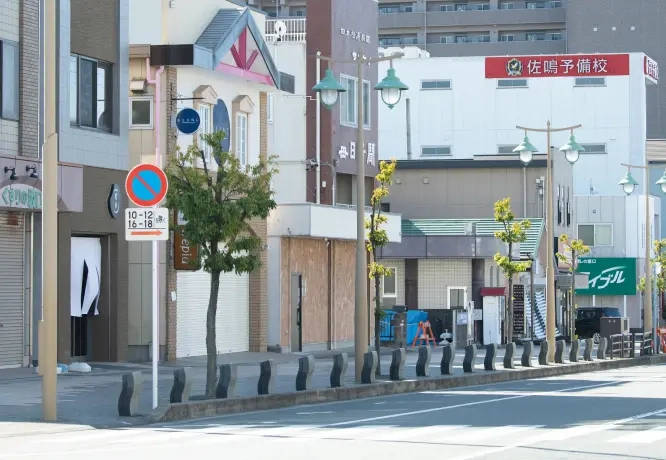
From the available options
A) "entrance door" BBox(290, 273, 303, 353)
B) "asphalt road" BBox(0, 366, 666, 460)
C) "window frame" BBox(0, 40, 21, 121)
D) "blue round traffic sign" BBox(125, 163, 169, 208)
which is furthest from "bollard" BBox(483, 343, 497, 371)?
"blue round traffic sign" BBox(125, 163, 169, 208)

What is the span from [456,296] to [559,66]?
88.5 ft

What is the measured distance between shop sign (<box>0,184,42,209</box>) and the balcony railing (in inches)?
768

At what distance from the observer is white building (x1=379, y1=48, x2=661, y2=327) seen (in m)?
78.2

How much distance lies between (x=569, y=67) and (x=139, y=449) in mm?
65910

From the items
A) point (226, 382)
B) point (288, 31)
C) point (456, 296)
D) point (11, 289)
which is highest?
point (288, 31)

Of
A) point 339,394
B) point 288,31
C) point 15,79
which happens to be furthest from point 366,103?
point 339,394

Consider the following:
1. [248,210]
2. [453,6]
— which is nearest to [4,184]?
[248,210]

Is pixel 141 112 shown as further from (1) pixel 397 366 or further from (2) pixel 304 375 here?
(2) pixel 304 375

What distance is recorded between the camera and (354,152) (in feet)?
154

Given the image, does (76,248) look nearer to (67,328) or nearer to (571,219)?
(67,328)

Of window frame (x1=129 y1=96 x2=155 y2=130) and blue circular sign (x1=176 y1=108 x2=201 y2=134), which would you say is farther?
window frame (x1=129 y1=96 x2=155 y2=130)

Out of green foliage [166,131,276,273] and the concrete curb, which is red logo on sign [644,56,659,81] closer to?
the concrete curb

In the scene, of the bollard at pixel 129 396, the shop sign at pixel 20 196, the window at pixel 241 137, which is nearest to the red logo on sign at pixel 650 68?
the window at pixel 241 137

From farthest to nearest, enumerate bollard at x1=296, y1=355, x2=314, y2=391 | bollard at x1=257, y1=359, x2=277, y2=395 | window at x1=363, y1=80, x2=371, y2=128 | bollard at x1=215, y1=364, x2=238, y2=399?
window at x1=363, y1=80, x2=371, y2=128
bollard at x1=296, y1=355, x2=314, y2=391
bollard at x1=257, y1=359, x2=277, y2=395
bollard at x1=215, y1=364, x2=238, y2=399
